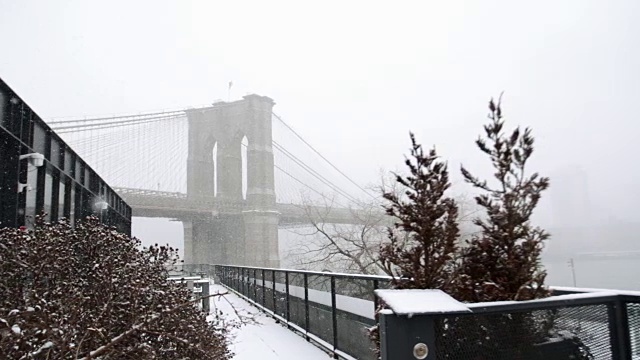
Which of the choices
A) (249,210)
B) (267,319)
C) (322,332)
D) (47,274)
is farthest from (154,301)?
(249,210)

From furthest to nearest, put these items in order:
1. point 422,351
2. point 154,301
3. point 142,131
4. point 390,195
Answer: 1. point 142,131
2. point 154,301
3. point 390,195
4. point 422,351

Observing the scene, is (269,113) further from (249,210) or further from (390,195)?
(390,195)

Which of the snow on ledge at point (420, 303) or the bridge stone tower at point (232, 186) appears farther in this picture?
the bridge stone tower at point (232, 186)

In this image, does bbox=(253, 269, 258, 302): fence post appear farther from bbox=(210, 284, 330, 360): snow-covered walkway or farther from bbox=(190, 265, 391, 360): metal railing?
bbox=(210, 284, 330, 360): snow-covered walkway

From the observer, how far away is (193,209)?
128 feet

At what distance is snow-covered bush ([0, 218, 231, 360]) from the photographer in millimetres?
3049

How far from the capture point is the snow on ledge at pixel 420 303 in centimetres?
224

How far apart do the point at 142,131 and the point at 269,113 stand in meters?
15.0

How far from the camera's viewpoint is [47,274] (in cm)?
370

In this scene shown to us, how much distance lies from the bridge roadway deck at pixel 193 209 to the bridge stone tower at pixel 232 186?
1.00 feet

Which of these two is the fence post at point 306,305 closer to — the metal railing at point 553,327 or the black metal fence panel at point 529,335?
the metal railing at point 553,327

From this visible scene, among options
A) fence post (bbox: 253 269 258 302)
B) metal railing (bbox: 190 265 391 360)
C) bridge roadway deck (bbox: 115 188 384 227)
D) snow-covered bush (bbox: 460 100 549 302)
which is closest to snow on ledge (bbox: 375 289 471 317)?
snow-covered bush (bbox: 460 100 549 302)

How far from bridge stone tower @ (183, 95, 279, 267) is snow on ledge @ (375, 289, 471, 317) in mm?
37350

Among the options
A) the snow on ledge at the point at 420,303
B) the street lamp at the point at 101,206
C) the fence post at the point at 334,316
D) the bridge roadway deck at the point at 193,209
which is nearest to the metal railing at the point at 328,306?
the fence post at the point at 334,316
